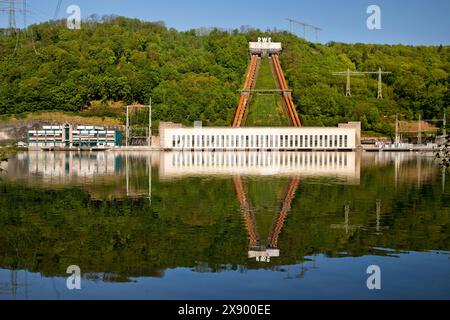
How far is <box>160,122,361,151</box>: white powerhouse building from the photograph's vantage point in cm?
7512

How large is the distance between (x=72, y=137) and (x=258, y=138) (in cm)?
2135

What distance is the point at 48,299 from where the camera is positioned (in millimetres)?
10266

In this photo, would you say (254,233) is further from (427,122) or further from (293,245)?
(427,122)

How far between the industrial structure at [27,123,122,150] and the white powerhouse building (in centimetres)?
676

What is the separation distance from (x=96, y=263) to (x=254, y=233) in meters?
4.58

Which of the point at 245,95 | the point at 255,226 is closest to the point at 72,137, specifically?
the point at 245,95

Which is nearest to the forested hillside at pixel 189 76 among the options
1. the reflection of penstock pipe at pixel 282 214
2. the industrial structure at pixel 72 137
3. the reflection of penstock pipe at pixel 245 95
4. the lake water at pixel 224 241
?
the reflection of penstock pipe at pixel 245 95

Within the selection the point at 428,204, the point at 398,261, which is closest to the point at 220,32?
the point at 428,204

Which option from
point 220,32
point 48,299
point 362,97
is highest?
point 220,32

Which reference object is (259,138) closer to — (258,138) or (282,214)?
(258,138)

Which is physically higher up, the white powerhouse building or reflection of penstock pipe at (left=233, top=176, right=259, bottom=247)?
the white powerhouse building

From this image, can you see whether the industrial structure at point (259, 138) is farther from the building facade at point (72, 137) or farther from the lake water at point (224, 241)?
the lake water at point (224, 241)

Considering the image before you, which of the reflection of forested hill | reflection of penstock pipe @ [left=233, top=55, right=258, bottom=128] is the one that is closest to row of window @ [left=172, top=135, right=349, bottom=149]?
reflection of penstock pipe @ [left=233, top=55, right=258, bottom=128]

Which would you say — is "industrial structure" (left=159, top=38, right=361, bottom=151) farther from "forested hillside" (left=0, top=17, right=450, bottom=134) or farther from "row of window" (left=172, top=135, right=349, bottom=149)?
"forested hillside" (left=0, top=17, right=450, bottom=134)
